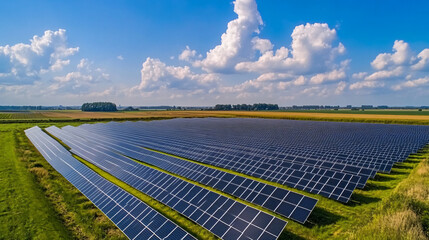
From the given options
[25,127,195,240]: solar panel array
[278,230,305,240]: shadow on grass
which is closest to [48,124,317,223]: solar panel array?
[278,230,305,240]: shadow on grass

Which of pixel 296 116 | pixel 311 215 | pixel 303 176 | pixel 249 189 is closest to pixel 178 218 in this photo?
pixel 249 189

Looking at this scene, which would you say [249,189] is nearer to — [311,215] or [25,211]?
[311,215]

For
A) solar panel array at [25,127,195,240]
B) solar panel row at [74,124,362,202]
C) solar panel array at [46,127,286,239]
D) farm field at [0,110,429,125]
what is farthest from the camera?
farm field at [0,110,429,125]

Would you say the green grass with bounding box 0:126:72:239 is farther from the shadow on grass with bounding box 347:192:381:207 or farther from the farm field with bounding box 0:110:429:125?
the farm field with bounding box 0:110:429:125

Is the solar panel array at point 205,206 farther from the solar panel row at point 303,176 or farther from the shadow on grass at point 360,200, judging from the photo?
the shadow on grass at point 360,200

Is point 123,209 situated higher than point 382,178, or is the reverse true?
point 123,209

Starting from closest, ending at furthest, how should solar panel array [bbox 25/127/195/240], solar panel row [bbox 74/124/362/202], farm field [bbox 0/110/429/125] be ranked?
1. solar panel array [bbox 25/127/195/240]
2. solar panel row [bbox 74/124/362/202]
3. farm field [bbox 0/110/429/125]

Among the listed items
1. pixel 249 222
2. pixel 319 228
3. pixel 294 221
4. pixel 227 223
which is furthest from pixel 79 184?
pixel 319 228
